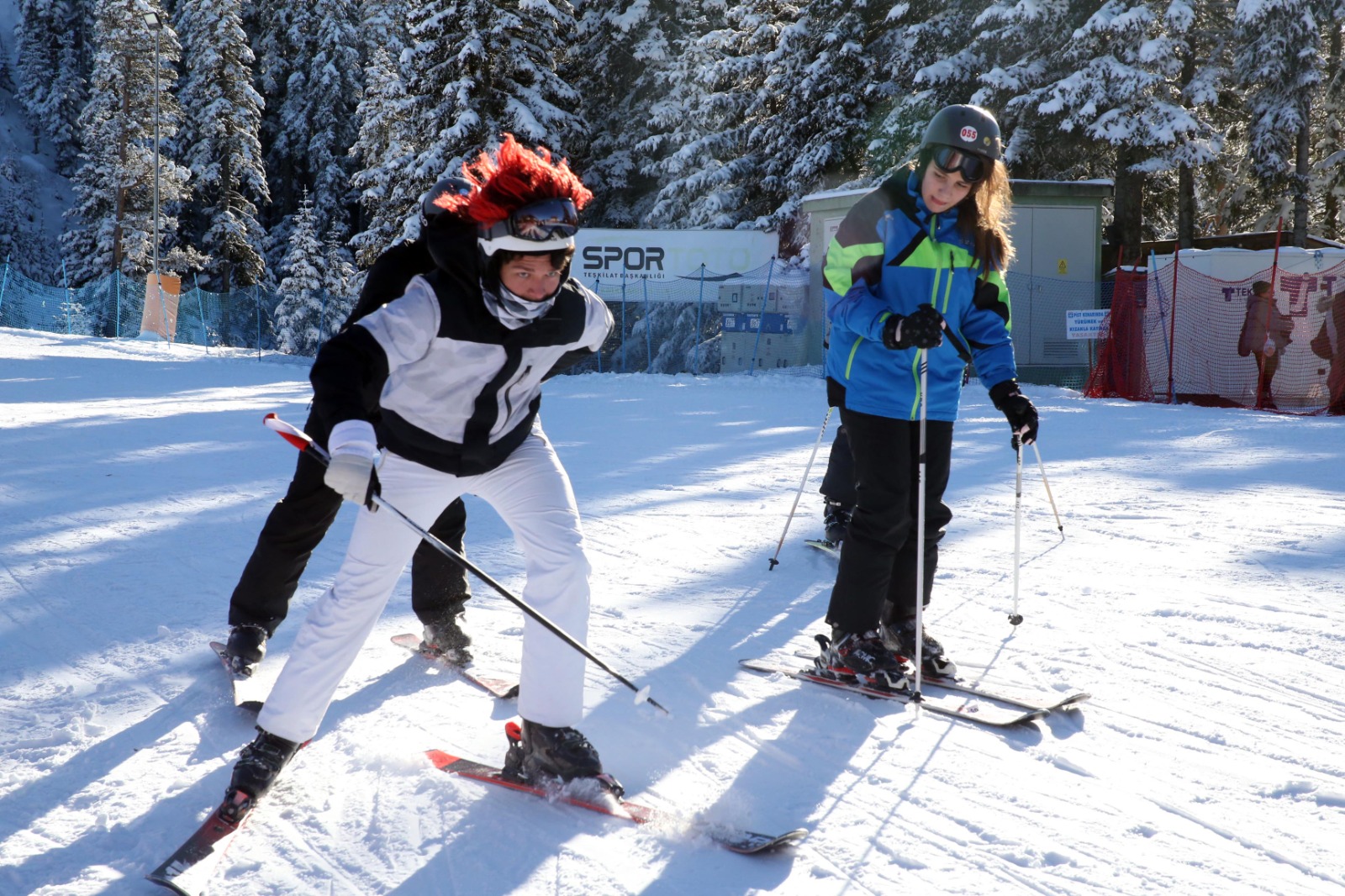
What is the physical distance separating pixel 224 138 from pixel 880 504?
42719 mm

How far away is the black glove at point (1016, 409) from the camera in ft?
11.5

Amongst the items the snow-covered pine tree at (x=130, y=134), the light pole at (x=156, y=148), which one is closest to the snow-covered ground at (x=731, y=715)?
the light pole at (x=156, y=148)

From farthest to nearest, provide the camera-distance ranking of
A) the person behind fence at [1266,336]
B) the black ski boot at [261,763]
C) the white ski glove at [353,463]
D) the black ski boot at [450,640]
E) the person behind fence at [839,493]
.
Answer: the person behind fence at [1266,336], the person behind fence at [839,493], the black ski boot at [450,640], the black ski boot at [261,763], the white ski glove at [353,463]

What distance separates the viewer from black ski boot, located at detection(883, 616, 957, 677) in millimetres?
3654

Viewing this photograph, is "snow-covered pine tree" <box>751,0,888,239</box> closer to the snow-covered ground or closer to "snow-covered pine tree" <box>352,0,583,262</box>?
"snow-covered pine tree" <box>352,0,583,262</box>

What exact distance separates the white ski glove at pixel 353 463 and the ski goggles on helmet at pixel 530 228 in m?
0.54

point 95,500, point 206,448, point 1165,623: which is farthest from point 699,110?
point 1165,623

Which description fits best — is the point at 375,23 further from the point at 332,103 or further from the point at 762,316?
the point at 762,316

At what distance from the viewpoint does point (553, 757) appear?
8.98 feet

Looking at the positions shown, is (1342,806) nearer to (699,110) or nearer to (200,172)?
(699,110)

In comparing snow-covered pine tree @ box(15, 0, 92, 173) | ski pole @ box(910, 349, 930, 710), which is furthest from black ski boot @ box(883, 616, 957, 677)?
snow-covered pine tree @ box(15, 0, 92, 173)

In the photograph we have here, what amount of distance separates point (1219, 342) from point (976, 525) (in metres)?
9.44

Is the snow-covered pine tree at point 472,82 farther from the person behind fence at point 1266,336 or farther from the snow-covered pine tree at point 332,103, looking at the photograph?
the snow-covered pine tree at point 332,103

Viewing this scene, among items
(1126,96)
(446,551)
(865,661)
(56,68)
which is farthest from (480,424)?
(56,68)
